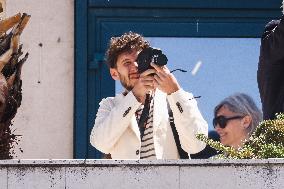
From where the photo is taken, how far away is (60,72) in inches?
324

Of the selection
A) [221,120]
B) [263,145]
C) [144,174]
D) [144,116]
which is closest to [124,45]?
[144,116]

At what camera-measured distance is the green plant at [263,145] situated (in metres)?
4.23

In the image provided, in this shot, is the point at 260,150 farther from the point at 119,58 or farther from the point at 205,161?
the point at 119,58

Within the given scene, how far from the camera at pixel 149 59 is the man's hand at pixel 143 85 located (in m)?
0.04

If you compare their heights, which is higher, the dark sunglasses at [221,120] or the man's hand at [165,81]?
the dark sunglasses at [221,120]

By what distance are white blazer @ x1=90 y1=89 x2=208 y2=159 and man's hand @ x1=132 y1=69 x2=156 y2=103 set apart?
38 mm

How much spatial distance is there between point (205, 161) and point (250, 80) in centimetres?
458

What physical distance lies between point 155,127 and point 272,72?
0.77m

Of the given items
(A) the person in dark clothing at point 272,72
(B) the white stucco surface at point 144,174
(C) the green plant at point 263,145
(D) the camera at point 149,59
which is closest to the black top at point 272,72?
(A) the person in dark clothing at point 272,72

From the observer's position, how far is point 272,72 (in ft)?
17.9

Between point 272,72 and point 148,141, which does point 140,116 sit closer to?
point 148,141

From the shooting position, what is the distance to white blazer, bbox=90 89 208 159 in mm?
5668

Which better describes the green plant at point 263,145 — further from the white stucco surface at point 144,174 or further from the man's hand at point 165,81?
the man's hand at point 165,81

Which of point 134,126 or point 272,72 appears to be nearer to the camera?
point 272,72
